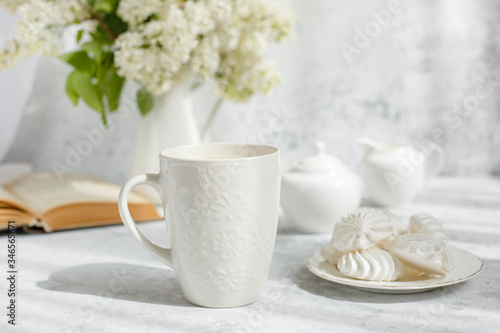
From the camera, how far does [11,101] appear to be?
125 centimetres

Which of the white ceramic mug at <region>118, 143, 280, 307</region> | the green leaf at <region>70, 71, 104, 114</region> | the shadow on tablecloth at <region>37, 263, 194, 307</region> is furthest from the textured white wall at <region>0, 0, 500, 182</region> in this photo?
the white ceramic mug at <region>118, 143, 280, 307</region>

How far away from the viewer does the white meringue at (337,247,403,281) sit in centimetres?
58

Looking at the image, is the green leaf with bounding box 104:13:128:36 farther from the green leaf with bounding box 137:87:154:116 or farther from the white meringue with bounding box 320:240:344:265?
the white meringue with bounding box 320:240:344:265

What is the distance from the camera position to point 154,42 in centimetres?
86

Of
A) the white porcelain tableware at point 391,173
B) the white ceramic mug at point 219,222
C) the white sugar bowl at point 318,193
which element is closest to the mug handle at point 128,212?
the white ceramic mug at point 219,222

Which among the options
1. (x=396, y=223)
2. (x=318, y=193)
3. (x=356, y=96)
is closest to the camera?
(x=396, y=223)

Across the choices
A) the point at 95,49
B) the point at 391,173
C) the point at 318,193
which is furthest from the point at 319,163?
the point at 95,49

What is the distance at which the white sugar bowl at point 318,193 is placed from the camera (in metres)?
0.84

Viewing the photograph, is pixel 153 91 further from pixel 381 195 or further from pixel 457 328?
pixel 457 328

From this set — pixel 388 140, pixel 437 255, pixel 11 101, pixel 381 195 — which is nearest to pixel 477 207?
pixel 381 195

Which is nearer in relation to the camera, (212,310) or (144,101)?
(212,310)

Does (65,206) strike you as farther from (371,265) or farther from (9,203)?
(371,265)

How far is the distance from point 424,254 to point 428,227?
85 millimetres

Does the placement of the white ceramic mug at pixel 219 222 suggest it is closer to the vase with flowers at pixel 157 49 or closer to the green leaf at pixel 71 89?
the vase with flowers at pixel 157 49
